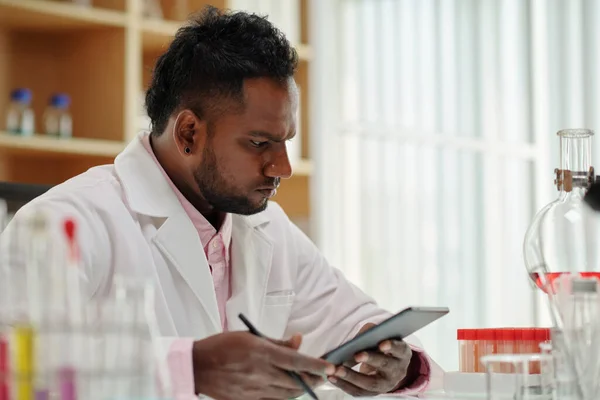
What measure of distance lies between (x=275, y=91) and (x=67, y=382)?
108 cm

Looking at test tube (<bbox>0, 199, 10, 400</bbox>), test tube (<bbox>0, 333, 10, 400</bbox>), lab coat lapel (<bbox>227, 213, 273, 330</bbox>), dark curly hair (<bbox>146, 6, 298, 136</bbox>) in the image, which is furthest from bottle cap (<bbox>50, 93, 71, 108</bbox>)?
test tube (<bbox>0, 333, 10, 400</bbox>)

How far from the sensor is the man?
160cm

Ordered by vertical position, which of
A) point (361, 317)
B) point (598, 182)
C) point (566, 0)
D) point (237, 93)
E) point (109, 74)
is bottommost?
point (361, 317)

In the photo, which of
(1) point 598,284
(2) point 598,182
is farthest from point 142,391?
(2) point 598,182

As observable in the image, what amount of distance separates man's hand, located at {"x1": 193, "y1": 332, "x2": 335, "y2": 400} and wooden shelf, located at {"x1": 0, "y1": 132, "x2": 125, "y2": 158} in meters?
1.72

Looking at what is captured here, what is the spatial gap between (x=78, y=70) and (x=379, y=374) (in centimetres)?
198

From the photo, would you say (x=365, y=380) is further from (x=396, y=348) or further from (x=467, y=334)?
(x=467, y=334)

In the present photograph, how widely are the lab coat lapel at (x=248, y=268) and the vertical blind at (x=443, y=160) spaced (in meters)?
1.44

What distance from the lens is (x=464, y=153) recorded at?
3418mm

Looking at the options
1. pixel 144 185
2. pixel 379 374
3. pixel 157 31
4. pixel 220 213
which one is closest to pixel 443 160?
pixel 157 31

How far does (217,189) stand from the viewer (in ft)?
5.88

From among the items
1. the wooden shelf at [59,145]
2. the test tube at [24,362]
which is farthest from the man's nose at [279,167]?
the wooden shelf at [59,145]

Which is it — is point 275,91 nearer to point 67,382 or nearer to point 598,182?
point 598,182

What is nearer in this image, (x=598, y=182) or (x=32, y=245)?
(x=32, y=245)
